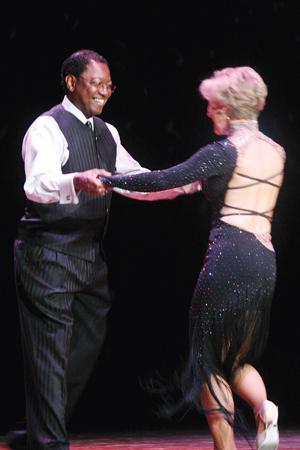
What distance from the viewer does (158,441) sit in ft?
13.8

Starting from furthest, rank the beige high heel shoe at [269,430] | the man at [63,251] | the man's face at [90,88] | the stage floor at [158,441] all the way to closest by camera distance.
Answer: the stage floor at [158,441] → the man's face at [90,88] → the man at [63,251] → the beige high heel shoe at [269,430]

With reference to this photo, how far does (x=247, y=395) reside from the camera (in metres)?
3.10

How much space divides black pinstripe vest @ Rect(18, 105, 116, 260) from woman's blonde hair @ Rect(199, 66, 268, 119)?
54cm

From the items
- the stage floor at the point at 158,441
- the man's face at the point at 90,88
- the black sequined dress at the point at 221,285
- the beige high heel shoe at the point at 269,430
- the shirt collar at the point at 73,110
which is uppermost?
the man's face at the point at 90,88

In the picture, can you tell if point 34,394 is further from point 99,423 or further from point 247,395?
point 99,423

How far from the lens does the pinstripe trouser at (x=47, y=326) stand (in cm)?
Answer: 328

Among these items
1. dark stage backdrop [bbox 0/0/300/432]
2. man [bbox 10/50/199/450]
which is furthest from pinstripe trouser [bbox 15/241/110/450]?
dark stage backdrop [bbox 0/0/300/432]

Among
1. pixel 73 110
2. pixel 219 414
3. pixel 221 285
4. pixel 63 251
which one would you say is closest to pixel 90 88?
pixel 73 110

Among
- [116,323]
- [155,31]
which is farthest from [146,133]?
[116,323]

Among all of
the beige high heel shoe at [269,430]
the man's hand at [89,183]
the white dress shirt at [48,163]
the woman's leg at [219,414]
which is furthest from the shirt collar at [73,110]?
the beige high heel shoe at [269,430]

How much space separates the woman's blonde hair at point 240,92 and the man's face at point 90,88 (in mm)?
481

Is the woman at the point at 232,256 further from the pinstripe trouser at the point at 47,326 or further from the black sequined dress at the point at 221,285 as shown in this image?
the pinstripe trouser at the point at 47,326

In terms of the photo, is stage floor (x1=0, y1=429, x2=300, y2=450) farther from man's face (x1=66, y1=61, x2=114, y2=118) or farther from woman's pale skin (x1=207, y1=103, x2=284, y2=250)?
man's face (x1=66, y1=61, x2=114, y2=118)

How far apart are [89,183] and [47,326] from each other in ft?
1.70
